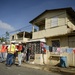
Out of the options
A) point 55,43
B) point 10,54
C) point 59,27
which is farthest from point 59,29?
point 10,54

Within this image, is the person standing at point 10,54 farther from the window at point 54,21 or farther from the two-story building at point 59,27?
the window at point 54,21

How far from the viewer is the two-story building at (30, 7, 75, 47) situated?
1513 cm

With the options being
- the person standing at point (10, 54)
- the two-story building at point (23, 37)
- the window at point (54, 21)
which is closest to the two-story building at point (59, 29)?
the window at point (54, 21)

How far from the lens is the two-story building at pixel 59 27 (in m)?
15.1

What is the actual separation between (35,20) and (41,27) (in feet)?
7.51

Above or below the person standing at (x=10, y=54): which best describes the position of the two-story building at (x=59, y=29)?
Answer: above

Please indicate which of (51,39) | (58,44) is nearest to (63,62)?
(58,44)

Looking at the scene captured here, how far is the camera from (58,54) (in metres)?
15.5

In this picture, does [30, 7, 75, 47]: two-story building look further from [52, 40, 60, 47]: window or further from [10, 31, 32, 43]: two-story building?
[10, 31, 32, 43]: two-story building

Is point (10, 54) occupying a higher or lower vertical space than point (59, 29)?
lower

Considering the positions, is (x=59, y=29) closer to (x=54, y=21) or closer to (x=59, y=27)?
(x=59, y=27)

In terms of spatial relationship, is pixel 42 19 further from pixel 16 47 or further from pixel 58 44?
pixel 16 47

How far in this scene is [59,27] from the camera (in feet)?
55.2

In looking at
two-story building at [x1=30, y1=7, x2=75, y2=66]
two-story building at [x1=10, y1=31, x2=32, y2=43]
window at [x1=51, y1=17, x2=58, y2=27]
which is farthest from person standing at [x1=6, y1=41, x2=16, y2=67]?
two-story building at [x1=10, y1=31, x2=32, y2=43]
